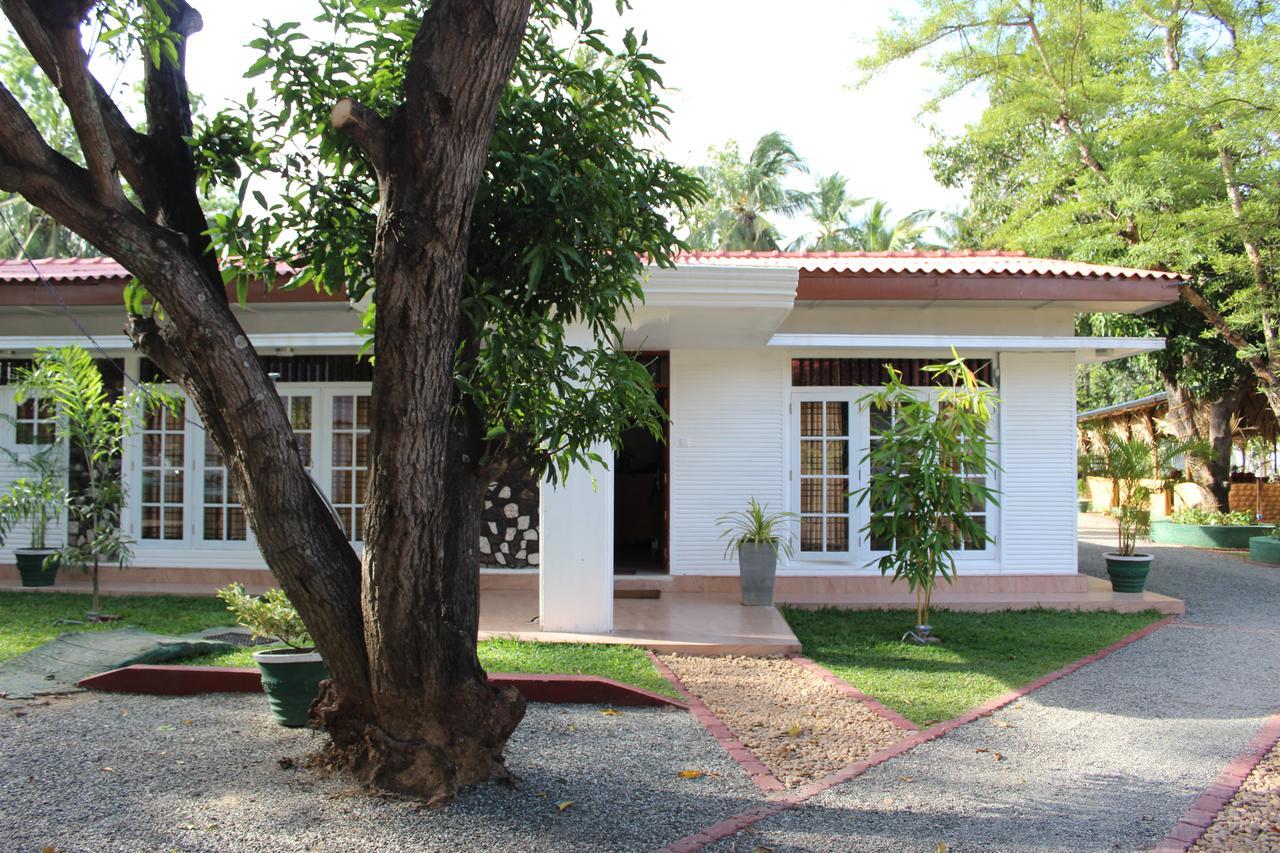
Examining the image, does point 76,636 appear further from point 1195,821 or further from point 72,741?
point 1195,821

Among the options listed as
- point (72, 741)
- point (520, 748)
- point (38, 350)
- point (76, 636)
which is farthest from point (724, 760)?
point (38, 350)

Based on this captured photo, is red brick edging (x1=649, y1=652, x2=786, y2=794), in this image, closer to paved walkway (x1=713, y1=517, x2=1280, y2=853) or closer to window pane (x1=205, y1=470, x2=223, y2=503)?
paved walkway (x1=713, y1=517, x2=1280, y2=853)

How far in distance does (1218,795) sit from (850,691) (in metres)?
2.21

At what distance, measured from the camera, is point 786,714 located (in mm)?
5719

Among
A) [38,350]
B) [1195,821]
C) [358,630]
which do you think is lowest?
[1195,821]

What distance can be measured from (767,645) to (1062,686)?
6.66ft

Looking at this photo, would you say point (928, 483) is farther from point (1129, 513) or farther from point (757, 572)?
point (1129, 513)

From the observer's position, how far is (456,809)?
382cm

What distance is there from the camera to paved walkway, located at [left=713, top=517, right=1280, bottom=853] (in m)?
3.87

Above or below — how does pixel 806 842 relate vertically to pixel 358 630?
below

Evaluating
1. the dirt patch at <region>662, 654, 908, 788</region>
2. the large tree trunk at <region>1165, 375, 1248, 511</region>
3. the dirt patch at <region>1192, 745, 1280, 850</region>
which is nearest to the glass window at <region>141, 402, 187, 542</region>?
the dirt patch at <region>662, 654, 908, 788</region>

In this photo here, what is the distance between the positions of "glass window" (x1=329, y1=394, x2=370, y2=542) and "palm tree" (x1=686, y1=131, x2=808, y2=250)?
68.2 feet

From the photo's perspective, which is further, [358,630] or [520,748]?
[520,748]

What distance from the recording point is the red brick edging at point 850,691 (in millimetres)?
5543
